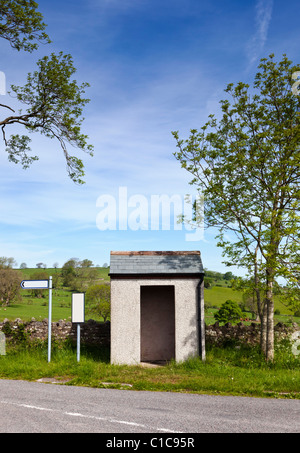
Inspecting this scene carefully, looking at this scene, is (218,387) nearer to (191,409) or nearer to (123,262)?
(191,409)

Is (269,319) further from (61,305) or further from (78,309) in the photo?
(61,305)

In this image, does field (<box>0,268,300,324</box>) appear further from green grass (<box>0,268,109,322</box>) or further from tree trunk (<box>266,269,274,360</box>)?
tree trunk (<box>266,269,274,360</box>)

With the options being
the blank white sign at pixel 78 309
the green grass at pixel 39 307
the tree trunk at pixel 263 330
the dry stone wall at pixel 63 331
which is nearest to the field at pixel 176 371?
the tree trunk at pixel 263 330

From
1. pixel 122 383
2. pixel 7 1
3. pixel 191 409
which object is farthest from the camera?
pixel 7 1

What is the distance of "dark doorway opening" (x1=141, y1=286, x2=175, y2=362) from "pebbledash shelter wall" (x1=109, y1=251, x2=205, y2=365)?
213cm

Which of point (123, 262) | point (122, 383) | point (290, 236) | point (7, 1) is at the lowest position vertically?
point (122, 383)

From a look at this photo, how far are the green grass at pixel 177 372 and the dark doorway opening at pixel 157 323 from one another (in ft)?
5.88

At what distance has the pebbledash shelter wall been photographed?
13.5 m

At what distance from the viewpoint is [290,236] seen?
1462 cm

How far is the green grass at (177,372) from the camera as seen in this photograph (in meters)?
10.4

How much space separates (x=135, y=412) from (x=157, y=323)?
8.21 metres

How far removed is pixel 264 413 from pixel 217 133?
11509 millimetres

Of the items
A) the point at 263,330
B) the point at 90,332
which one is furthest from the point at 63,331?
the point at 263,330
